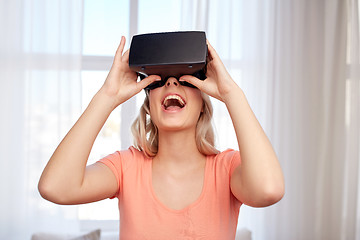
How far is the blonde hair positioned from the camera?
126 centimetres

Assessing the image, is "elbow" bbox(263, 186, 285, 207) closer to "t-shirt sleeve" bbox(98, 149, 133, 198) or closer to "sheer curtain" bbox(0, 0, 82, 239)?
"t-shirt sleeve" bbox(98, 149, 133, 198)

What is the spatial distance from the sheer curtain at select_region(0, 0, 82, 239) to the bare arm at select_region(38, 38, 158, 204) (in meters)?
1.71

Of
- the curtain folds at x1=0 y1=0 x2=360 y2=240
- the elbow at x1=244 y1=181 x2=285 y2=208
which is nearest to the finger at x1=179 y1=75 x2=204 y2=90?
the elbow at x1=244 y1=181 x2=285 y2=208

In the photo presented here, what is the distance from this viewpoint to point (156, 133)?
1378mm

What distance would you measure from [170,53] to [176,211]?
47 centimetres

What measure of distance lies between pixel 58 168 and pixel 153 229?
0.33 m

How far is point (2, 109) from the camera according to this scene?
2.75m

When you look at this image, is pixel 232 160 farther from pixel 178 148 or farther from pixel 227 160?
pixel 178 148

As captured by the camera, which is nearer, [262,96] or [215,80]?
[215,80]

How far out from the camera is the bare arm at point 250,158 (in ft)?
3.23

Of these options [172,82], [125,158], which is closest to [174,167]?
[125,158]

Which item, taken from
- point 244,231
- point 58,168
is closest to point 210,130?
point 58,168

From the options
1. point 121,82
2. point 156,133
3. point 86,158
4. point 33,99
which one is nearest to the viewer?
point 86,158

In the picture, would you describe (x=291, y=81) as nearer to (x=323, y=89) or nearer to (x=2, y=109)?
(x=323, y=89)
